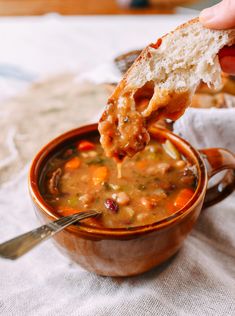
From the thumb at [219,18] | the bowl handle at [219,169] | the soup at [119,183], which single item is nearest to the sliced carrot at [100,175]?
the soup at [119,183]

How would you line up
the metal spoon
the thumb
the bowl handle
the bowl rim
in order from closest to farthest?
the metal spoon
the bowl rim
the thumb
the bowl handle

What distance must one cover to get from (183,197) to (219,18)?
25.5 inches

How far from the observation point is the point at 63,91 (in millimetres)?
2934

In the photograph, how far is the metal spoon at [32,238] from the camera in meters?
1.27

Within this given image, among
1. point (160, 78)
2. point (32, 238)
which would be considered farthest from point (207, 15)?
point (32, 238)

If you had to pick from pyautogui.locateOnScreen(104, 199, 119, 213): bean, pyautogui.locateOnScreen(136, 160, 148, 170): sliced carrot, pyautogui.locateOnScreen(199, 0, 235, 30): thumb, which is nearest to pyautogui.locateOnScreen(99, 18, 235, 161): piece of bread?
pyautogui.locateOnScreen(199, 0, 235, 30): thumb

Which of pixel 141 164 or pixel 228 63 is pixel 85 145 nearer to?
pixel 141 164

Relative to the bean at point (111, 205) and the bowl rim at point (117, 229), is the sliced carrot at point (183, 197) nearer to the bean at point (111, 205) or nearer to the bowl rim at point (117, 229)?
the bowl rim at point (117, 229)

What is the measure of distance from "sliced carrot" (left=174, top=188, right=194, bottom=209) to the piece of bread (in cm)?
25

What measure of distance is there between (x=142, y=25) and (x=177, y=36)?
2228mm

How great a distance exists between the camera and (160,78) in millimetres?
1636

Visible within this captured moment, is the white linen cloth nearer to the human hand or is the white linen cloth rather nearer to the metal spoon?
the metal spoon

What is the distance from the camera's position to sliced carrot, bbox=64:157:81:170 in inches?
73.7

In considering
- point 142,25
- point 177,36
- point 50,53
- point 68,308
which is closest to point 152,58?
point 177,36
